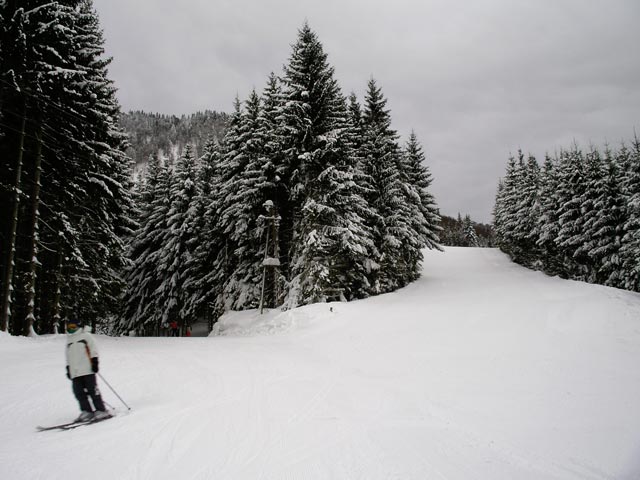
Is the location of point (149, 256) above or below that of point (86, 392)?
above

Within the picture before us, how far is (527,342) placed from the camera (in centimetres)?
1068

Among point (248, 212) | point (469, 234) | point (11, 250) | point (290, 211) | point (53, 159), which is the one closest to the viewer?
point (11, 250)

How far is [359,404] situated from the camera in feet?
21.4

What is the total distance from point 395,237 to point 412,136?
55.7 feet

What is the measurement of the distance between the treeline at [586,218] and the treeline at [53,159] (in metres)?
31.7

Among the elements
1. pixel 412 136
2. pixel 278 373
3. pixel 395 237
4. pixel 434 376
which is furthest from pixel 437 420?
pixel 412 136

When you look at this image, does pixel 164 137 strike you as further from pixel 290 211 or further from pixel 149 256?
pixel 290 211

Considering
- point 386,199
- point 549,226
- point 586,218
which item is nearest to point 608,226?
point 586,218

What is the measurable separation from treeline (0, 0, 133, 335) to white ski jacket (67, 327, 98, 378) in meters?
9.36

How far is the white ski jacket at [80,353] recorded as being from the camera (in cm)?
558

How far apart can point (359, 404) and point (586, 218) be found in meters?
31.1

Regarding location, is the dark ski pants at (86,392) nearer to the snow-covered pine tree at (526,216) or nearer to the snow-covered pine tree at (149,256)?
the snow-covered pine tree at (149,256)

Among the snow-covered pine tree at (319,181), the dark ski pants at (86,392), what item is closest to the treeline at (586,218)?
the snow-covered pine tree at (319,181)

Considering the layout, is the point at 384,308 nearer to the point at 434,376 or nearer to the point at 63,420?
the point at 434,376
